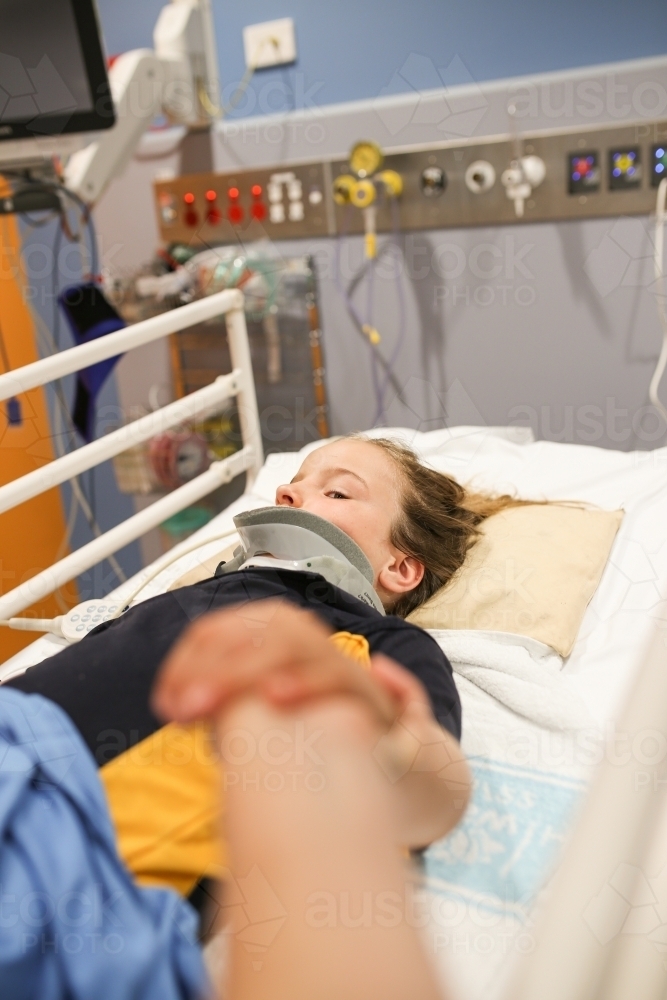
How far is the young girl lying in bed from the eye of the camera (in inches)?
21.2

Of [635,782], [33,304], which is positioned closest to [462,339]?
[33,304]

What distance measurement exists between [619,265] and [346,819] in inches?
65.4

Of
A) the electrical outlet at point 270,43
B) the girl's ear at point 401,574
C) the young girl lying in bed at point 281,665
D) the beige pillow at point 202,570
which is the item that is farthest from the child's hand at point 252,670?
the electrical outlet at point 270,43

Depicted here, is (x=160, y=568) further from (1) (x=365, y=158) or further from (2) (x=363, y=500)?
(1) (x=365, y=158)

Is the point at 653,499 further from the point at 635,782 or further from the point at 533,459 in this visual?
the point at 635,782

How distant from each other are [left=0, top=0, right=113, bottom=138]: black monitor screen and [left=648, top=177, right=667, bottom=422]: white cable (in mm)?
1132

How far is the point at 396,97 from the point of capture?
80.1 inches

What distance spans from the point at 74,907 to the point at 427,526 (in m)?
0.68

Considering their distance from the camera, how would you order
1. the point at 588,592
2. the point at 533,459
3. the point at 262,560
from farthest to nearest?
the point at 533,459 → the point at 588,592 → the point at 262,560

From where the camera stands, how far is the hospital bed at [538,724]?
62 cm

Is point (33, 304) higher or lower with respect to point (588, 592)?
higher

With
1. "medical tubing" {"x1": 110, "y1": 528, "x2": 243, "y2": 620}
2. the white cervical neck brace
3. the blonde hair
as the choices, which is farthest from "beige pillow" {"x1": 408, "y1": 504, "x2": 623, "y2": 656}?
"medical tubing" {"x1": 110, "y1": 528, "x2": 243, "y2": 620}

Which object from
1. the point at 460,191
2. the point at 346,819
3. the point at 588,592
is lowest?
the point at 588,592

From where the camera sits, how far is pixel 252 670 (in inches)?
18.6
